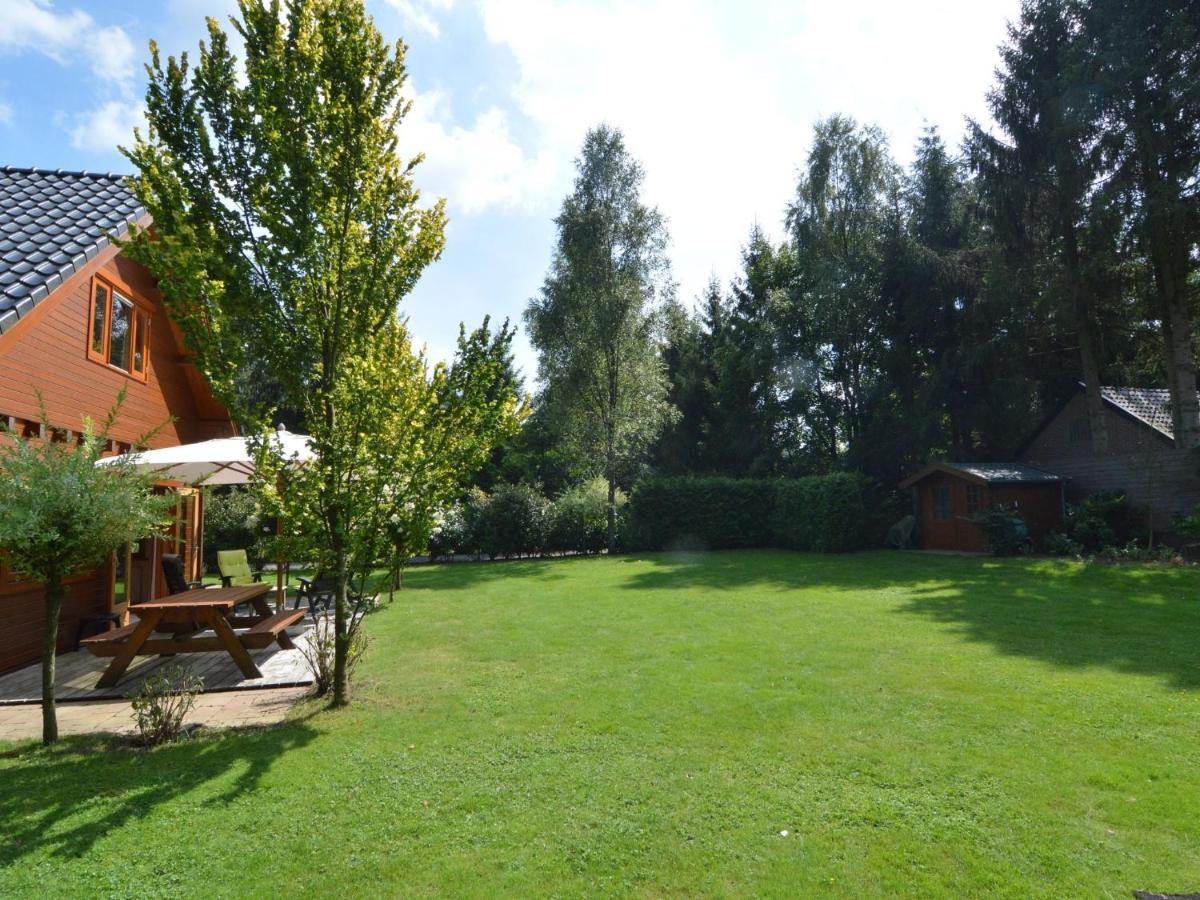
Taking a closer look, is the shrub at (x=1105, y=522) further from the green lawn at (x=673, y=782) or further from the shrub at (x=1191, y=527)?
the green lawn at (x=673, y=782)

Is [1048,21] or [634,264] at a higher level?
[1048,21]

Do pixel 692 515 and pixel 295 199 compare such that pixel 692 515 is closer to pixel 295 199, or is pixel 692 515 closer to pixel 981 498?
pixel 981 498

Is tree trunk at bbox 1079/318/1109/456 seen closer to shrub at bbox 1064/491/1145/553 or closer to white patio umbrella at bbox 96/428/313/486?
shrub at bbox 1064/491/1145/553

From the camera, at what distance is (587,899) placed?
3.19 m

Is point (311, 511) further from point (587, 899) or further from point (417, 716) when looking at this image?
point (587, 899)

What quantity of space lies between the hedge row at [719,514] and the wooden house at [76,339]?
15.4 m

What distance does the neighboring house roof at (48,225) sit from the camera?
6727 millimetres

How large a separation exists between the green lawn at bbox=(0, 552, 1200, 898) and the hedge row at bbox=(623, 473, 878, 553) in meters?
14.9

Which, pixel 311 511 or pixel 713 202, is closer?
pixel 311 511

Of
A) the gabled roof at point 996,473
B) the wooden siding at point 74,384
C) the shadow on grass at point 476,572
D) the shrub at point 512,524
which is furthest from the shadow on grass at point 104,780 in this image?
the gabled roof at point 996,473

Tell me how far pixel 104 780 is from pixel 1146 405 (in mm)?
26960

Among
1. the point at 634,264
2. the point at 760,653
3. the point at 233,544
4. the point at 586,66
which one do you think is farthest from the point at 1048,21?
the point at 233,544

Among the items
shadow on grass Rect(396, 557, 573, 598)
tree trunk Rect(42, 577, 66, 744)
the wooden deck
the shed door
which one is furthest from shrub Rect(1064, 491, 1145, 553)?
tree trunk Rect(42, 577, 66, 744)

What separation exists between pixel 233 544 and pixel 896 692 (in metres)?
19.1
